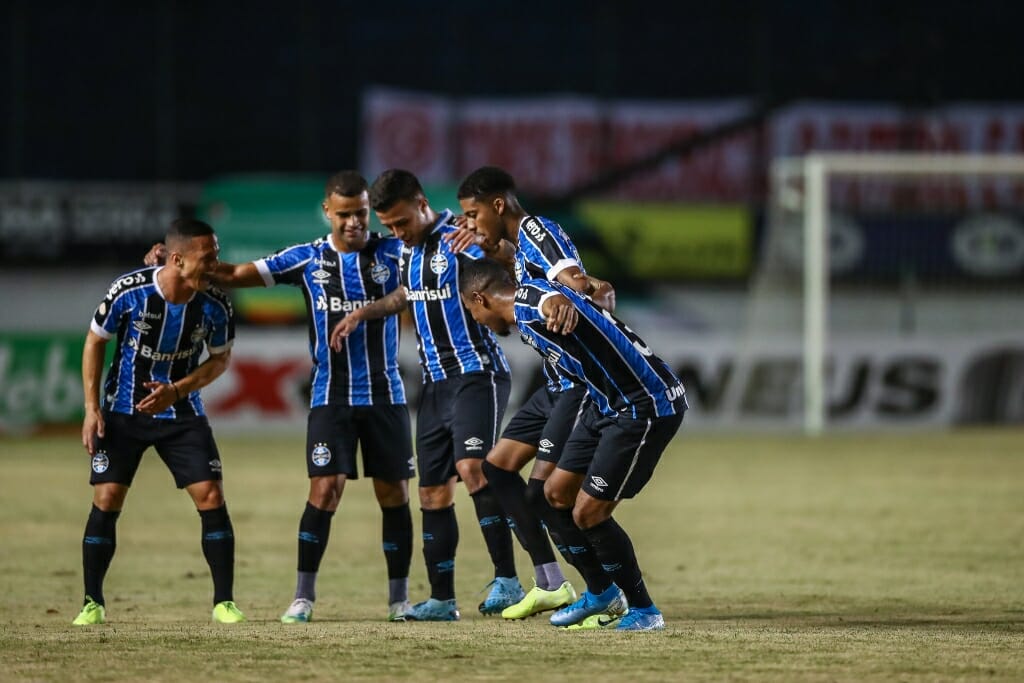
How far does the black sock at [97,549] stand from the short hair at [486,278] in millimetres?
2096

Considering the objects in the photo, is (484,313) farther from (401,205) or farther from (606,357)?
(401,205)

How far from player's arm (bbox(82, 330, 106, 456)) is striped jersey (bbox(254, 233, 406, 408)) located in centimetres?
90

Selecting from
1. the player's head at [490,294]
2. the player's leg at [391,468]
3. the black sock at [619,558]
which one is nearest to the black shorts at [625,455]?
the black sock at [619,558]

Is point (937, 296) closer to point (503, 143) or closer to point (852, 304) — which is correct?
point (852, 304)

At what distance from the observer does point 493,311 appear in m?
7.22

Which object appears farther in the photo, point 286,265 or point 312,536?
point 286,265

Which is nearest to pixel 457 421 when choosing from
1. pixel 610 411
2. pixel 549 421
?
pixel 549 421

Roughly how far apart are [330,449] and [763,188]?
1961 centimetres

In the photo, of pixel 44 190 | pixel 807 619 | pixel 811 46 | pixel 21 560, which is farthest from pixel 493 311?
pixel 811 46

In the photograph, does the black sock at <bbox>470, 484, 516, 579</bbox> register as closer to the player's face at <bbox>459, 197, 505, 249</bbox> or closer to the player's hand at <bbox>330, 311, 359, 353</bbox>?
the player's hand at <bbox>330, 311, 359, 353</bbox>

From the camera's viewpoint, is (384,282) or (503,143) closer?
(384,282)

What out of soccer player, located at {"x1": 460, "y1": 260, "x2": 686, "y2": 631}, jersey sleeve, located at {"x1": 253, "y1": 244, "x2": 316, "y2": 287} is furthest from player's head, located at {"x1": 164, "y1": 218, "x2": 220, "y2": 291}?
soccer player, located at {"x1": 460, "y1": 260, "x2": 686, "y2": 631}

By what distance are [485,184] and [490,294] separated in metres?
0.57

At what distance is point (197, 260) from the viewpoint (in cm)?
768
